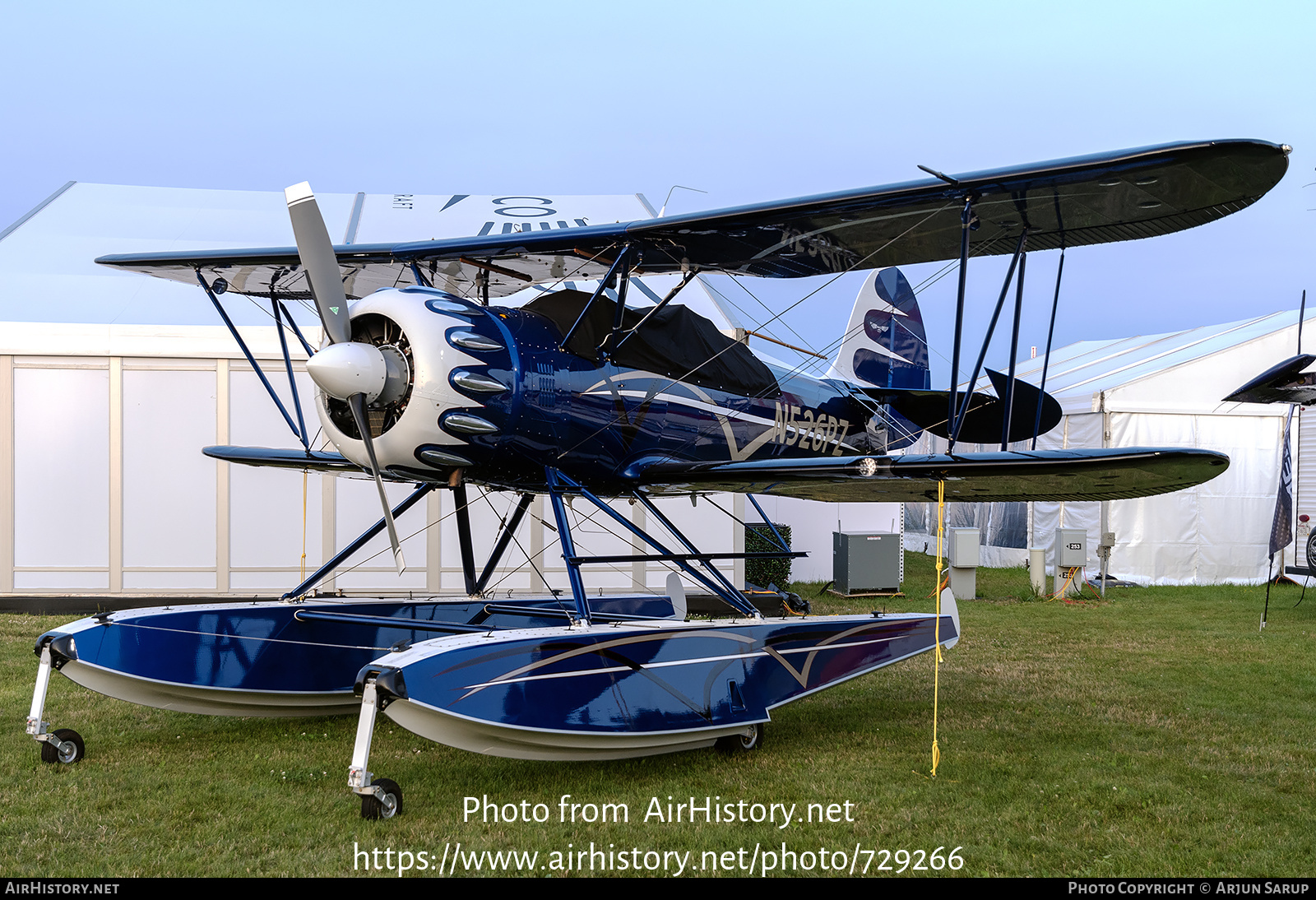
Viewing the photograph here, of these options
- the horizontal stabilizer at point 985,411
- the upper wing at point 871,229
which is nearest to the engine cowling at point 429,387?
the upper wing at point 871,229

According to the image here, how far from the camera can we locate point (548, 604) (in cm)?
760

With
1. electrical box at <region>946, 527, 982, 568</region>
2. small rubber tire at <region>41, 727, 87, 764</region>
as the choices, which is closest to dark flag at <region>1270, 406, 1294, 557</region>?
electrical box at <region>946, 527, 982, 568</region>

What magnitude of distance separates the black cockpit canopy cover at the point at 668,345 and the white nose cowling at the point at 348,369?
1.29m

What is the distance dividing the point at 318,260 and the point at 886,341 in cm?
647

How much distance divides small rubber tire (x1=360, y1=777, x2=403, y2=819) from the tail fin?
628cm

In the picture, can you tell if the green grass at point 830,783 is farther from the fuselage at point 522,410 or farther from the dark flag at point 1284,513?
the dark flag at point 1284,513

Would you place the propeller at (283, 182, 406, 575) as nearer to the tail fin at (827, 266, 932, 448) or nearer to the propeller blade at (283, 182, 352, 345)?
the propeller blade at (283, 182, 352, 345)

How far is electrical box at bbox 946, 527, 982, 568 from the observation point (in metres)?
14.1

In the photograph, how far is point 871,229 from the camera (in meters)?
5.82

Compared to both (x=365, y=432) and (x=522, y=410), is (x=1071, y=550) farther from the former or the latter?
(x=365, y=432)

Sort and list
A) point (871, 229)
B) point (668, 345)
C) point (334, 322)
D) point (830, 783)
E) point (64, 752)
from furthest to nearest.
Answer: point (668, 345) → point (871, 229) → point (64, 752) → point (830, 783) → point (334, 322)

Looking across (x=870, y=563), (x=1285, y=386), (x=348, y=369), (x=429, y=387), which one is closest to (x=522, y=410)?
(x=429, y=387)

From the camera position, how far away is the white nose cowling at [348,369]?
4895 millimetres

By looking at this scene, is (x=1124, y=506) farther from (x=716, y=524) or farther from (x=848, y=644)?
(x=848, y=644)
